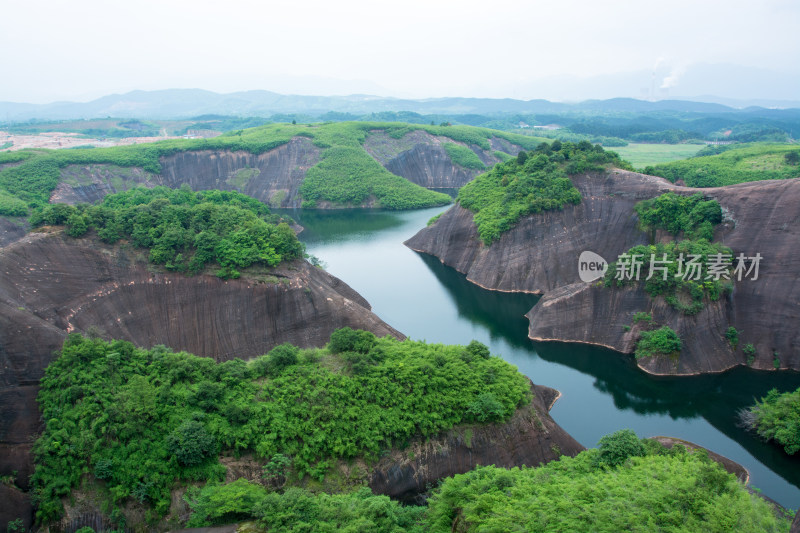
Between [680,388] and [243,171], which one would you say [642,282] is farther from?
[243,171]

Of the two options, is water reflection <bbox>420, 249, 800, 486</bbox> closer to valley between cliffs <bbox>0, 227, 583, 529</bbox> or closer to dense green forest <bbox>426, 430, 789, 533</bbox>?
valley between cliffs <bbox>0, 227, 583, 529</bbox>

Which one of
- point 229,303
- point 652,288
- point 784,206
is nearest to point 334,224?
point 229,303

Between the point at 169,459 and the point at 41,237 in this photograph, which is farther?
the point at 41,237

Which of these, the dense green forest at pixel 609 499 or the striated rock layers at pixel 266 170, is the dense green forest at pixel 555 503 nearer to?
the dense green forest at pixel 609 499

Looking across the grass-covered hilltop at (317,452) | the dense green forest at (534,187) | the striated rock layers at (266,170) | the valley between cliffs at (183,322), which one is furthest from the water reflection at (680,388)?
the striated rock layers at (266,170)

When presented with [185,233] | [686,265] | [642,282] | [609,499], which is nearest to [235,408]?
[609,499]

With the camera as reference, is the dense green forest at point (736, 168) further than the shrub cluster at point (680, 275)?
Yes

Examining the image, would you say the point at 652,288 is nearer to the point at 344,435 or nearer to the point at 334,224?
the point at 344,435

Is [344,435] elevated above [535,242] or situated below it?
below
